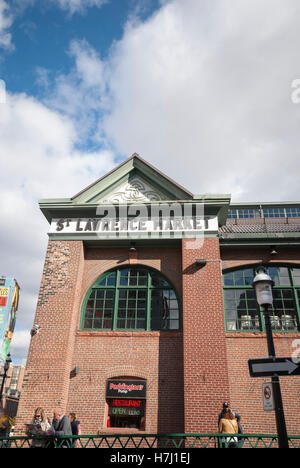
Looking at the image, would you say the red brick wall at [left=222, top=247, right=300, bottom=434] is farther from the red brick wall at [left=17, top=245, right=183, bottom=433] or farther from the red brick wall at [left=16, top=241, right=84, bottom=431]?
the red brick wall at [left=16, top=241, right=84, bottom=431]

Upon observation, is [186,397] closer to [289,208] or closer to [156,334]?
[156,334]

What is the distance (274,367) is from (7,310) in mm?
18328

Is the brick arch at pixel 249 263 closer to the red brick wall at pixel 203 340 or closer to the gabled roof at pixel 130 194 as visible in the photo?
the red brick wall at pixel 203 340

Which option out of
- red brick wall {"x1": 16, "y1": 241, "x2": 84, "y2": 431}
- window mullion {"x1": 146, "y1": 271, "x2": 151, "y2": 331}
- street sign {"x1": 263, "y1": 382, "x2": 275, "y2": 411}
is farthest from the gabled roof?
street sign {"x1": 263, "y1": 382, "x2": 275, "y2": 411}

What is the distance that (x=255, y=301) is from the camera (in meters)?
12.5

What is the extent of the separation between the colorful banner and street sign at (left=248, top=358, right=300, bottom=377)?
701 inches

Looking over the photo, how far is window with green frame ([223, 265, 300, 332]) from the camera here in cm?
1212

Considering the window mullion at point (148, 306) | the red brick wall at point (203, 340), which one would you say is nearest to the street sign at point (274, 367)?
the red brick wall at point (203, 340)

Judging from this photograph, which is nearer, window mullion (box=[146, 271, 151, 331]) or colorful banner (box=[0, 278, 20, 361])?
window mullion (box=[146, 271, 151, 331])

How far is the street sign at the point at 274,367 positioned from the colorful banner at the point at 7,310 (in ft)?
58.4

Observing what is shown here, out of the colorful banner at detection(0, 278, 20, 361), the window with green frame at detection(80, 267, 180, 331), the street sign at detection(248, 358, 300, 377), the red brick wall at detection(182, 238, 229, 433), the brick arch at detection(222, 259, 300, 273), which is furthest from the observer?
the colorful banner at detection(0, 278, 20, 361)

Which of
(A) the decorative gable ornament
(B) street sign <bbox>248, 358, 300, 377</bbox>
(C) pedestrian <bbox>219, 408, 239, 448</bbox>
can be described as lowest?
(C) pedestrian <bbox>219, 408, 239, 448</bbox>

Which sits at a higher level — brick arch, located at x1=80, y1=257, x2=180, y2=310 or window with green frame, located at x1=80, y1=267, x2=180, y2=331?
brick arch, located at x1=80, y1=257, x2=180, y2=310

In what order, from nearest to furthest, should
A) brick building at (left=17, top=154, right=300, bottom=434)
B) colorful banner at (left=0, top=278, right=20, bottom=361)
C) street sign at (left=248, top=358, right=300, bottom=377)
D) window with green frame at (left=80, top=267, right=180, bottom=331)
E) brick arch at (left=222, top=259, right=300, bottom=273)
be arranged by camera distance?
1. street sign at (left=248, top=358, right=300, bottom=377)
2. brick building at (left=17, top=154, right=300, bottom=434)
3. window with green frame at (left=80, top=267, right=180, bottom=331)
4. brick arch at (left=222, top=259, right=300, bottom=273)
5. colorful banner at (left=0, top=278, right=20, bottom=361)
